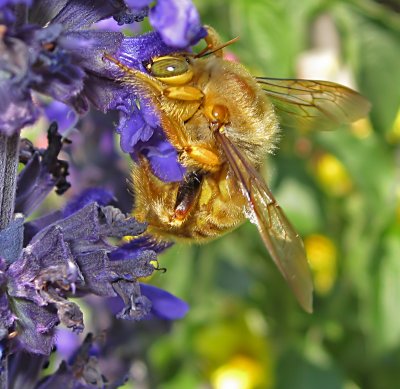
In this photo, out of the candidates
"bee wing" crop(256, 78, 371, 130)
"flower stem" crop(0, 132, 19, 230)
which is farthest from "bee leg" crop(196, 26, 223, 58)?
"flower stem" crop(0, 132, 19, 230)

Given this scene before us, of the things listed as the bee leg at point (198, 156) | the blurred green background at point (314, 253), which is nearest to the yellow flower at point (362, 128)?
the blurred green background at point (314, 253)

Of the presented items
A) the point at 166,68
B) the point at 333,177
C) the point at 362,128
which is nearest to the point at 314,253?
the point at 333,177

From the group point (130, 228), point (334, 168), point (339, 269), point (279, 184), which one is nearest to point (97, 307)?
point (279, 184)

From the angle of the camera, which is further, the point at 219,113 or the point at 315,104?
the point at 315,104

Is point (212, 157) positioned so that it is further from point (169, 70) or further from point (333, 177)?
point (333, 177)

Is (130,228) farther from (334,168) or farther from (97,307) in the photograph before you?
(334,168)

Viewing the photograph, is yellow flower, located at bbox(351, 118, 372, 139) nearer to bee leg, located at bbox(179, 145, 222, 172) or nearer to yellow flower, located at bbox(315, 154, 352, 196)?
yellow flower, located at bbox(315, 154, 352, 196)
